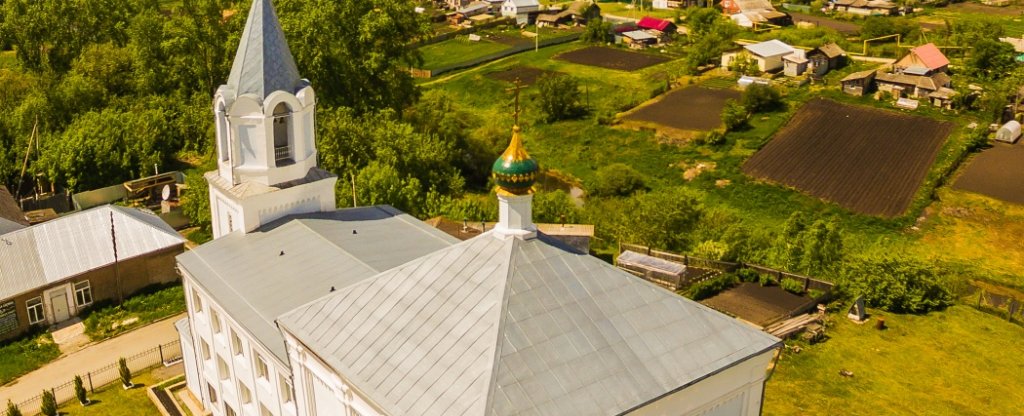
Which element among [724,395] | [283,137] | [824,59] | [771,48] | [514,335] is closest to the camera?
[514,335]

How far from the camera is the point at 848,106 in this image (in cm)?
→ 7400

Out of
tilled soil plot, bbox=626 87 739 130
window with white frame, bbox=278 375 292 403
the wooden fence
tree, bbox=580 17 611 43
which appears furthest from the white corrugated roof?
window with white frame, bbox=278 375 292 403

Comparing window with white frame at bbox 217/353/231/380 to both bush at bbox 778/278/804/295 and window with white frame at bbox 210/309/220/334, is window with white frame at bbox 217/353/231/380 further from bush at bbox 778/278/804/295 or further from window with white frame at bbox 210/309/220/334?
bush at bbox 778/278/804/295

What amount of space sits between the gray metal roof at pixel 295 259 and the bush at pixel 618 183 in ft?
96.4

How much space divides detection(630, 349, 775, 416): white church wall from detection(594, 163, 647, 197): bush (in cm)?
3839

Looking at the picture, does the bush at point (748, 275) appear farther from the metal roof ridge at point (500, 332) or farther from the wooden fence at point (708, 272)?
the metal roof ridge at point (500, 332)

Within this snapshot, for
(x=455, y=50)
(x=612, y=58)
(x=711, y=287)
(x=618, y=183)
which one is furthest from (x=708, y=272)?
(x=455, y=50)

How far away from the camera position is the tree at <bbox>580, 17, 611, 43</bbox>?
354ft

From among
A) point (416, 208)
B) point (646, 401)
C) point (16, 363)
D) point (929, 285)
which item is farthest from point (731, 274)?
point (16, 363)

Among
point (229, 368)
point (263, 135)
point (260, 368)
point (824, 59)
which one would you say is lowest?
point (229, 368)

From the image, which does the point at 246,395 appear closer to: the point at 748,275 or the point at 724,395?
the point at 724,395

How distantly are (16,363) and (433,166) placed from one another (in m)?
25.2

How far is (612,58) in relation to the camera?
3900 inches

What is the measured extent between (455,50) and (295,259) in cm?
8411
